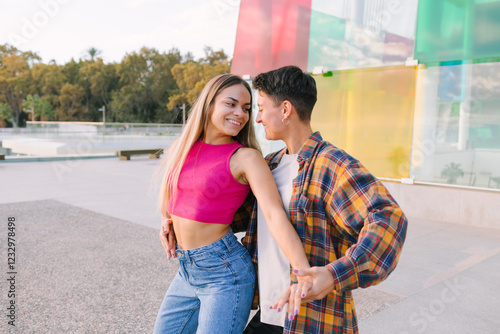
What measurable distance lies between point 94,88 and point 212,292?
66.5 metres

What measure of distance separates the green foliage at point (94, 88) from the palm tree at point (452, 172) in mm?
53027

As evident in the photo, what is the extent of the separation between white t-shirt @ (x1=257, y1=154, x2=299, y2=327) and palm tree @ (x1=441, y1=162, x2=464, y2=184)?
660 centimetres

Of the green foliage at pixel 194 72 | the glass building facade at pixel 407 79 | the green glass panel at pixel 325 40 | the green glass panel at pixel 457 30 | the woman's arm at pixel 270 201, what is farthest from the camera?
the green foliage at pixel 194 72

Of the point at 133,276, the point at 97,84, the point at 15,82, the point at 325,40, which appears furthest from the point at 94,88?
the point at 133,276

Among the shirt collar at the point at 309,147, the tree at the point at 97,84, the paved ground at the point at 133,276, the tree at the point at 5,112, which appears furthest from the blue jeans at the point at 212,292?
the tree at the point at 5,112

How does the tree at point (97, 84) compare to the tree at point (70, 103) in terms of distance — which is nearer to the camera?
the tree at point (70, 103)

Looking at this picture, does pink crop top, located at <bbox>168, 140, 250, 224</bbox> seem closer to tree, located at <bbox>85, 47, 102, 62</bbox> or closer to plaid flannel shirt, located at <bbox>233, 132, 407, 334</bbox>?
plaid flannel shirt, located at <bbox>233, 132, 407, 334</bbox>

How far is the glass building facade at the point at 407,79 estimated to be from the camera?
710cm

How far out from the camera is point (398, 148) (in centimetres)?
802

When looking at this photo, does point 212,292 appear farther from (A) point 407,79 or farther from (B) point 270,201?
(A) point 407,79

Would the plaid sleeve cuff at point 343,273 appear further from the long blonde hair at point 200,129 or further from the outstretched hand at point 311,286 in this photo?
the long blonde hair at point 200,129

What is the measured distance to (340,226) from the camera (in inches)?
55.7

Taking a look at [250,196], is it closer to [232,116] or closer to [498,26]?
[232,116]

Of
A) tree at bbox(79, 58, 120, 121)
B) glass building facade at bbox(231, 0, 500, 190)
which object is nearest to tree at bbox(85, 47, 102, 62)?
tree at bbox(79, 58, 120, 121)
